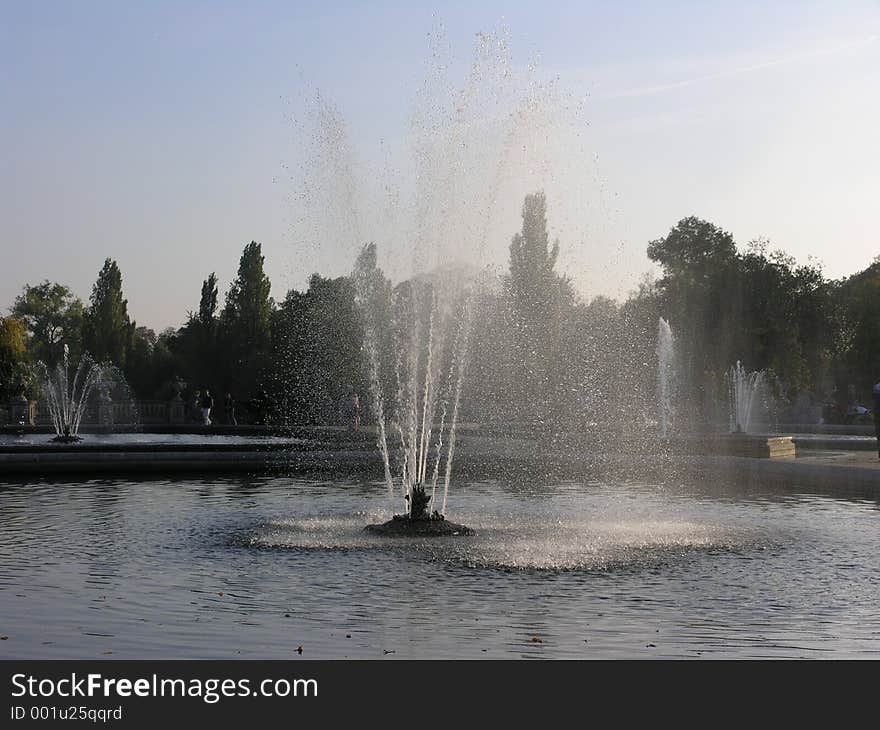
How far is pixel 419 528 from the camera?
15.5 m

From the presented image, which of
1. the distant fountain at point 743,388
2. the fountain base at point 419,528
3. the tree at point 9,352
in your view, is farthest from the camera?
the distant fountain at point 743,388

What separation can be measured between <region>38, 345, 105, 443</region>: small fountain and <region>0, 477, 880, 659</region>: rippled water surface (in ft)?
111

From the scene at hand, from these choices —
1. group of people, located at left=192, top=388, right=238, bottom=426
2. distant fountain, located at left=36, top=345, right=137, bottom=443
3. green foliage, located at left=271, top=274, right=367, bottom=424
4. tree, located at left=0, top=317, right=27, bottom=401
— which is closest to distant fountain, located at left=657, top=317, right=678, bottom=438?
green foliage, located at left=271, top=274, right=367, bottom=424

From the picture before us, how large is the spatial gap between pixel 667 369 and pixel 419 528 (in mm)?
42841

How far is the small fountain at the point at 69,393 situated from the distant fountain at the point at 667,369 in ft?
86.1

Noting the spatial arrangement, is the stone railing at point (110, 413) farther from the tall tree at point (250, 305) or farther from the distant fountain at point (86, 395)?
the tall tree at point (250, 305)

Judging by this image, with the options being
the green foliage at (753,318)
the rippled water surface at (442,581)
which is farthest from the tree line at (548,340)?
the rippled water surface at (442,581)

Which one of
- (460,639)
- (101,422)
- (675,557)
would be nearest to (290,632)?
(460,639)

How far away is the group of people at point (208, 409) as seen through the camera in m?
55.6

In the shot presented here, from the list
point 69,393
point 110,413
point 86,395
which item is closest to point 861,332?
point 110,413

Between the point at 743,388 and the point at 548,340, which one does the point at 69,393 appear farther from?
the point at 743,388

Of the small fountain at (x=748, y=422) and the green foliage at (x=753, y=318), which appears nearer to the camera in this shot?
the small fountain at (x=748, y=422)
